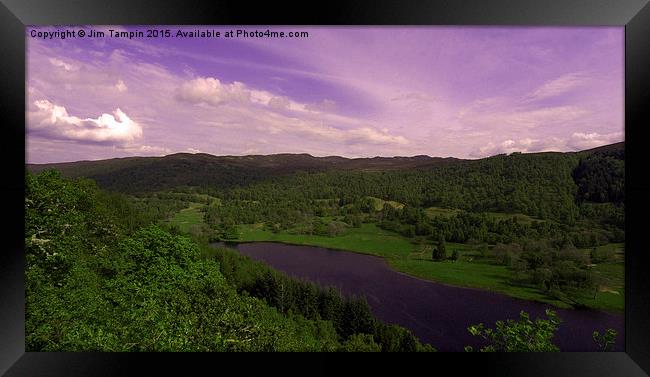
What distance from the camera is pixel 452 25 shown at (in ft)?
9.44

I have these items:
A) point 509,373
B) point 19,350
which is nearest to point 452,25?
point 509,373

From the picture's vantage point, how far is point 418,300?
6906 millimetres

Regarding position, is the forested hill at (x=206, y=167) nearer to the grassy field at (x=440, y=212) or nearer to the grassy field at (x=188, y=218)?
the grassy field at (x=188, y=218)

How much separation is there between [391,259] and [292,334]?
3.33 metres

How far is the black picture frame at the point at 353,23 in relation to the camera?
2836mm

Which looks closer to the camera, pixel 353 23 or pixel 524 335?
pixel 353 23

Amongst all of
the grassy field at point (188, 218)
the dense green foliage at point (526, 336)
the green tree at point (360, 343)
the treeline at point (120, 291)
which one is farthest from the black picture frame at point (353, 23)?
the grassy field at point (188, 218)

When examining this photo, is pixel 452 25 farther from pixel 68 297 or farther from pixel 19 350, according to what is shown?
pixel 68 297

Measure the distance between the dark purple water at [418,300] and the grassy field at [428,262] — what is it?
163 mm

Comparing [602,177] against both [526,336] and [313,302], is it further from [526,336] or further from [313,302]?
[313,302]

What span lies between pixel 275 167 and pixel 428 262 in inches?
174

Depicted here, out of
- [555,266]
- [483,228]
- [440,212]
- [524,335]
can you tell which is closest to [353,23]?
[524,335]

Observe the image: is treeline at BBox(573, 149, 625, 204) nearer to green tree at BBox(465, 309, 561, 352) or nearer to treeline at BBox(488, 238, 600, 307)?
treeline at BBox(488, 238, 600, 307)

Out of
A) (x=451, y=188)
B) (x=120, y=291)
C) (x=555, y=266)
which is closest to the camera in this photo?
(x=120, y=291)
